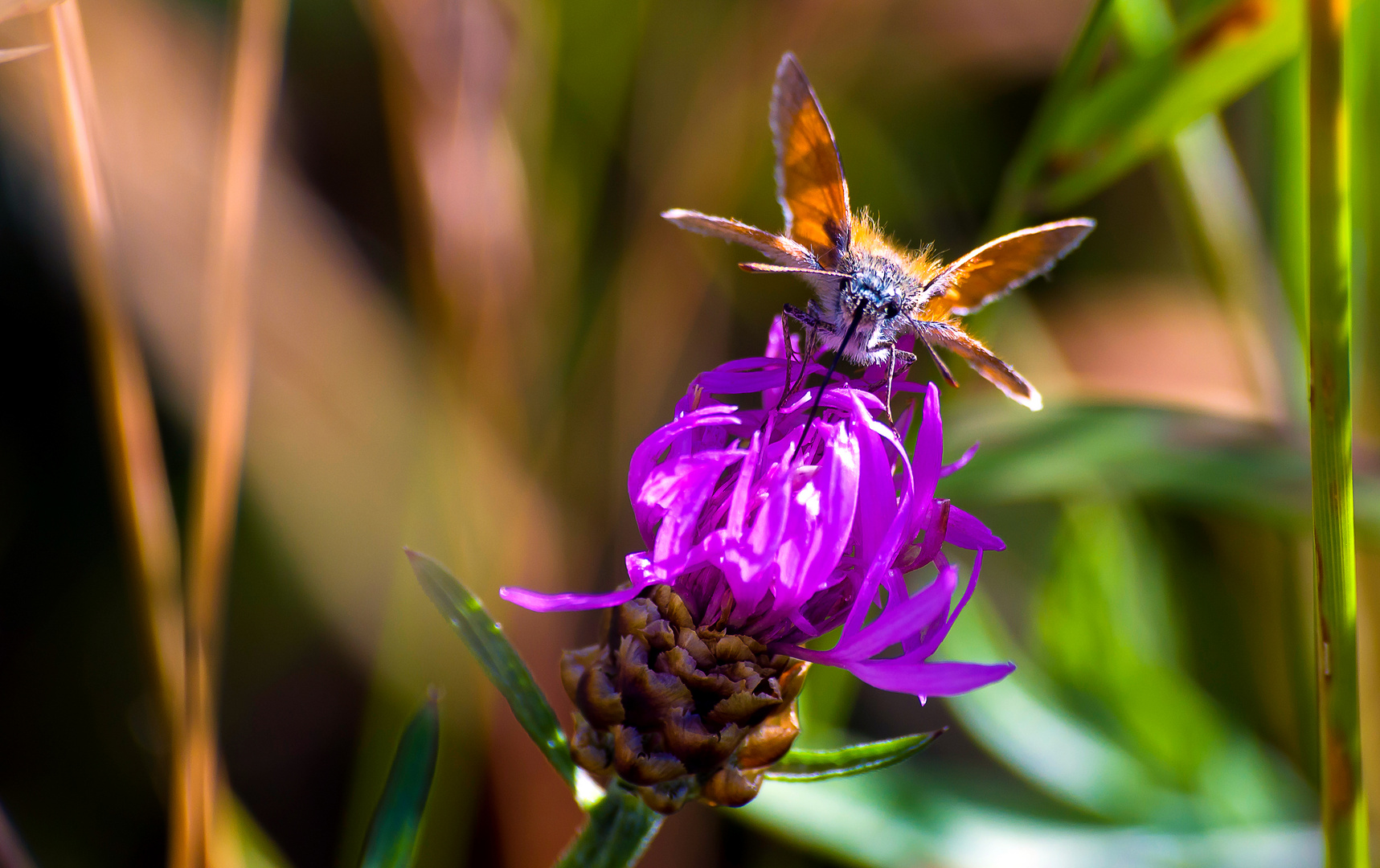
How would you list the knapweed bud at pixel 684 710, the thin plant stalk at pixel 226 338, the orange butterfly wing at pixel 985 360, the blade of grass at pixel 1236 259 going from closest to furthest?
the knapweed bud at pixel 684 710, the orange butterfly wing at pixel 985 360, the thin plant stalk at pixel 226 338, the blade of grass at pixel 1236 259

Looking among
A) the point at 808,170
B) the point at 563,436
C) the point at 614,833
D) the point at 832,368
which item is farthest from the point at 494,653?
the point at 563,436

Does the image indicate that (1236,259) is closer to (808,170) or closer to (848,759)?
(808,170)

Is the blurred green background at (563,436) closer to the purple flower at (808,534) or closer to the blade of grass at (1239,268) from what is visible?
the blade of grass at (1239,268)

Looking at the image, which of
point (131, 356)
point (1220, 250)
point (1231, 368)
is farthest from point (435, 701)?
point (1231, 368)

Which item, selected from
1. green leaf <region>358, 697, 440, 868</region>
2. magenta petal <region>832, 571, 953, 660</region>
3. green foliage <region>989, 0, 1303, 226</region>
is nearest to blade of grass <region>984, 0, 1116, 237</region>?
green foliage <region>989, 0, 1303, 226</region>

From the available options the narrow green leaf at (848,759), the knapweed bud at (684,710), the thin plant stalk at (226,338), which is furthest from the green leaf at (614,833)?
the thin plant stalk at (226,338)

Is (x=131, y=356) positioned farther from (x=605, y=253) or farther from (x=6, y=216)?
(x=605, y=253)

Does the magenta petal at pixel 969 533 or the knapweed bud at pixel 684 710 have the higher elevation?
the magenta petal at pixel 969 533

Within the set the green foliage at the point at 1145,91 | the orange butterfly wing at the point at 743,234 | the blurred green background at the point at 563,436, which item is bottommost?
the blurred green background at the point at 563,436
